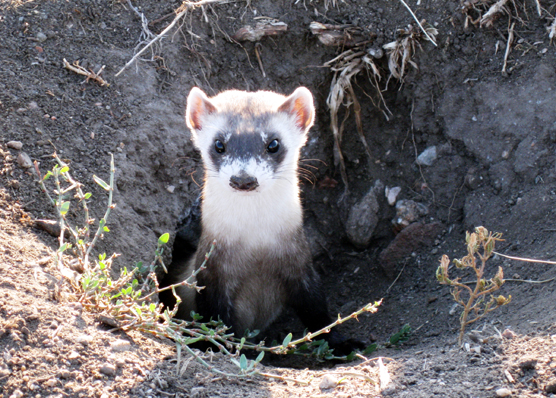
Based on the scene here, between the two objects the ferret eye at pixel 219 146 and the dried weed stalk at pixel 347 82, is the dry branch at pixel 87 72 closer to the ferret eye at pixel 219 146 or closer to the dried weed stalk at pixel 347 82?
the ferret eye at pixel 219 146

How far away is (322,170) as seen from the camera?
542cm

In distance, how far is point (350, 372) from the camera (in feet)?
8.43

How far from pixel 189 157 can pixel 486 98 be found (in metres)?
2.49

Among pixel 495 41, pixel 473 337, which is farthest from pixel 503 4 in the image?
pixel 473 337

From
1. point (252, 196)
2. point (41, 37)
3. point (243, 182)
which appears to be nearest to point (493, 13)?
point (252, 196)

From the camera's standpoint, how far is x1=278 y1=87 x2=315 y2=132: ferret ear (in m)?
3.58

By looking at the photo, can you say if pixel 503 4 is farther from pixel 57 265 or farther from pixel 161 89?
pixel 57 265

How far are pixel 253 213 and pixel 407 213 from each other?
172 cm

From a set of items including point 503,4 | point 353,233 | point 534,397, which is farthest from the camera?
point 353,233

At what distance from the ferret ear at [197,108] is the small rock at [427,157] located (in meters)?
2.09

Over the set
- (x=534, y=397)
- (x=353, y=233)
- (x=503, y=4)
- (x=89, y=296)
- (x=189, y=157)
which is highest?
(x=503, y=4)

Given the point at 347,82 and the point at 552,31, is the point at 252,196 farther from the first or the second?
the point at 552,31

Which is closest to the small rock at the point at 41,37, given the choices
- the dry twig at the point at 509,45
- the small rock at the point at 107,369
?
the small rock at the point at 107,369

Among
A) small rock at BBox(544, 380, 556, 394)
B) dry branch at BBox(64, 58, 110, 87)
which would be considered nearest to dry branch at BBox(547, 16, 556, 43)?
small rock at BBox(544, 380, 556, 394)
